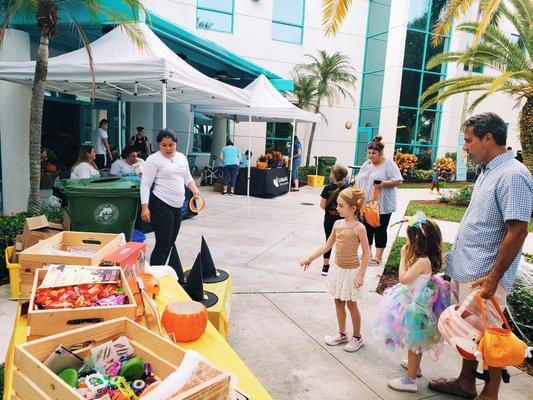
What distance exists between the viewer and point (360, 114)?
Result: 843 inches

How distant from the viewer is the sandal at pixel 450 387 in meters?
2.92

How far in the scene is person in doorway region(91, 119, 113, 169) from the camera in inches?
395

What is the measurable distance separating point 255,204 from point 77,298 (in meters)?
8.90

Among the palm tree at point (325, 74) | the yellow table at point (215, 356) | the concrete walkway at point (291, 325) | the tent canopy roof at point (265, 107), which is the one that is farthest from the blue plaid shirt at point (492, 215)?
the palm tree at point (325, 74)

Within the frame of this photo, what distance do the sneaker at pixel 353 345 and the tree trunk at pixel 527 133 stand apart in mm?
7564

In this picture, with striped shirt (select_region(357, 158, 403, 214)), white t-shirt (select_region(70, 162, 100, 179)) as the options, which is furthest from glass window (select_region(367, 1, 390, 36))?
white t-shirt (select_region(70, 162, 100, 179))

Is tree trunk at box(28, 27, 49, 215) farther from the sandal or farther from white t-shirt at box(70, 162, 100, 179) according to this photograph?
the sandal

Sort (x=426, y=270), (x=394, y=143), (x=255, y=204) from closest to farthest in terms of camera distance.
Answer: (x=426, y=270), (x=255, y=204), (x=394, y=143)

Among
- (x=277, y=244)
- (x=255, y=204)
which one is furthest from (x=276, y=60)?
(x=277, y=244)

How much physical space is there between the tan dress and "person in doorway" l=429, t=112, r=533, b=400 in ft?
2.69

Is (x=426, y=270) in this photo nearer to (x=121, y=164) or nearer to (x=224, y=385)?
(x=224, y=385)

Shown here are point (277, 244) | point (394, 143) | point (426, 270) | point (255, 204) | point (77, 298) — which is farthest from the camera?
point (394, 143)

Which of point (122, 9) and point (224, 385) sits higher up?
point (122, 9)

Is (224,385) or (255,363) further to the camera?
(255,363)
